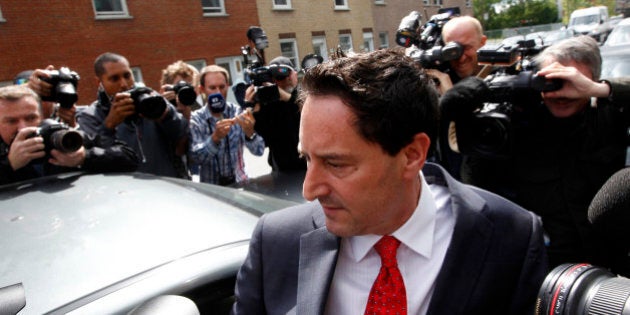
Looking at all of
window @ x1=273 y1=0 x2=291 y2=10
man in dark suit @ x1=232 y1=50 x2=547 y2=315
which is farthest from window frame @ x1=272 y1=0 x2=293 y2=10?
man in dark suit @ x1=232 y1=50 x2=547 y2=315

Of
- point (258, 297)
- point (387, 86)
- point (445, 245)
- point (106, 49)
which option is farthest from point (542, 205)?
point (106, 49)

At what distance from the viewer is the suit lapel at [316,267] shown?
117 centimetres

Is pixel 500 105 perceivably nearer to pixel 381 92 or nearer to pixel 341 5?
pixel 381 92

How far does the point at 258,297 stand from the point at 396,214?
0.45 m

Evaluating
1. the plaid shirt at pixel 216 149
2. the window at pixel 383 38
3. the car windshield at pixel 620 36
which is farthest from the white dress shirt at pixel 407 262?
the car windshield at pixel 620 36

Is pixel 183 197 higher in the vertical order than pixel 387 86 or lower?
lower

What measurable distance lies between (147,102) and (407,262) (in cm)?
208

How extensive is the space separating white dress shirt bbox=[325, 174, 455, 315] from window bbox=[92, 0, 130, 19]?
37.4ft

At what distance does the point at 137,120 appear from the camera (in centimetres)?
295

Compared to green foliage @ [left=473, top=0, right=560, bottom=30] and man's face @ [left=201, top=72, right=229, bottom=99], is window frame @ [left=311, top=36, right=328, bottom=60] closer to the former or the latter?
man's face @ [left=201, top=72, right=229, bottom=99]

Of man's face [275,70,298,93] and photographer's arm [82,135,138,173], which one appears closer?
photographer's arm [82,135,138,173]

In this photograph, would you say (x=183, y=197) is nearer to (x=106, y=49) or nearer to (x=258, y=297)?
(x=258, y=297)

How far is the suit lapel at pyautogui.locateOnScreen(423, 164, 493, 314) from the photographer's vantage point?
113 centimetres

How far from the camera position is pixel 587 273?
92 cm
